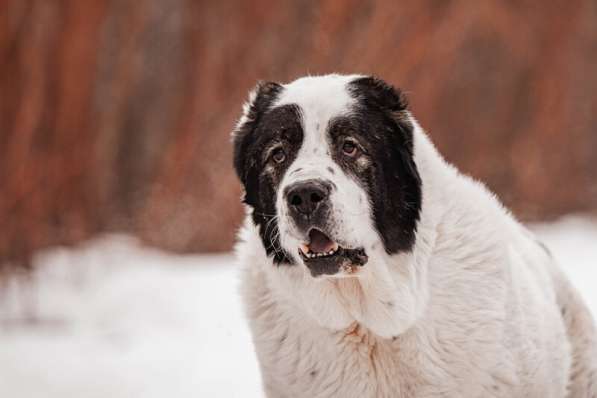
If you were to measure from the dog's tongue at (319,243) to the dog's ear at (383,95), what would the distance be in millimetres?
640

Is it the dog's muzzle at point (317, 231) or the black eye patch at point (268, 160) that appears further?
the black eye patch at point (268, 160)

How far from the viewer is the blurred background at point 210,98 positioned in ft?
32.6

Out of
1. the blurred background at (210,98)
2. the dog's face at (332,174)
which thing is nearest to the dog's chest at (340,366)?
the dog's face at (332,174)

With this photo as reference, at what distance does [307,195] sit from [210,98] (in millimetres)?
8421

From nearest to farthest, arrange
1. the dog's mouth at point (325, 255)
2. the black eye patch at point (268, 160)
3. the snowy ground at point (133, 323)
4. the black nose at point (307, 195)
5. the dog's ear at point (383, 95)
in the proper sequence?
the black nose at point (307, 195)
the dog's mouth at point (325, 255)
the black eye patch at point (268, 160)
the dog's ear at point (383, 95)
the snowy ground at point (133, 323)

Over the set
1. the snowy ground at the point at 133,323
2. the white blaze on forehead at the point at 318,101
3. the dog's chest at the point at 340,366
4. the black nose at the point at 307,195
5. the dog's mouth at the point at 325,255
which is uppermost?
the snowy ground at the point at 133,323

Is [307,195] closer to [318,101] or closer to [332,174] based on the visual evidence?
[332,174]

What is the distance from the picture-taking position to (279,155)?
4172 mm

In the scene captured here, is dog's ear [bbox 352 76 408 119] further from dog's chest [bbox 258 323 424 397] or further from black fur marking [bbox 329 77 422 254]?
dog's chest [bbox 258 323 424 397]

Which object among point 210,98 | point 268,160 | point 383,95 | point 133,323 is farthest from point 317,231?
point 210,98

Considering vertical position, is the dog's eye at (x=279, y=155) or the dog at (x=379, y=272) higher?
the dog's eye at (x=279, y=155)

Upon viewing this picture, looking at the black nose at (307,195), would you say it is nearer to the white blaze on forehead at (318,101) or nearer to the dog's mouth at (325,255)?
the dog's mouth at (325,255)

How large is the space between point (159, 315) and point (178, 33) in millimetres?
5582

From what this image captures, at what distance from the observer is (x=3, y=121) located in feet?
31.6
